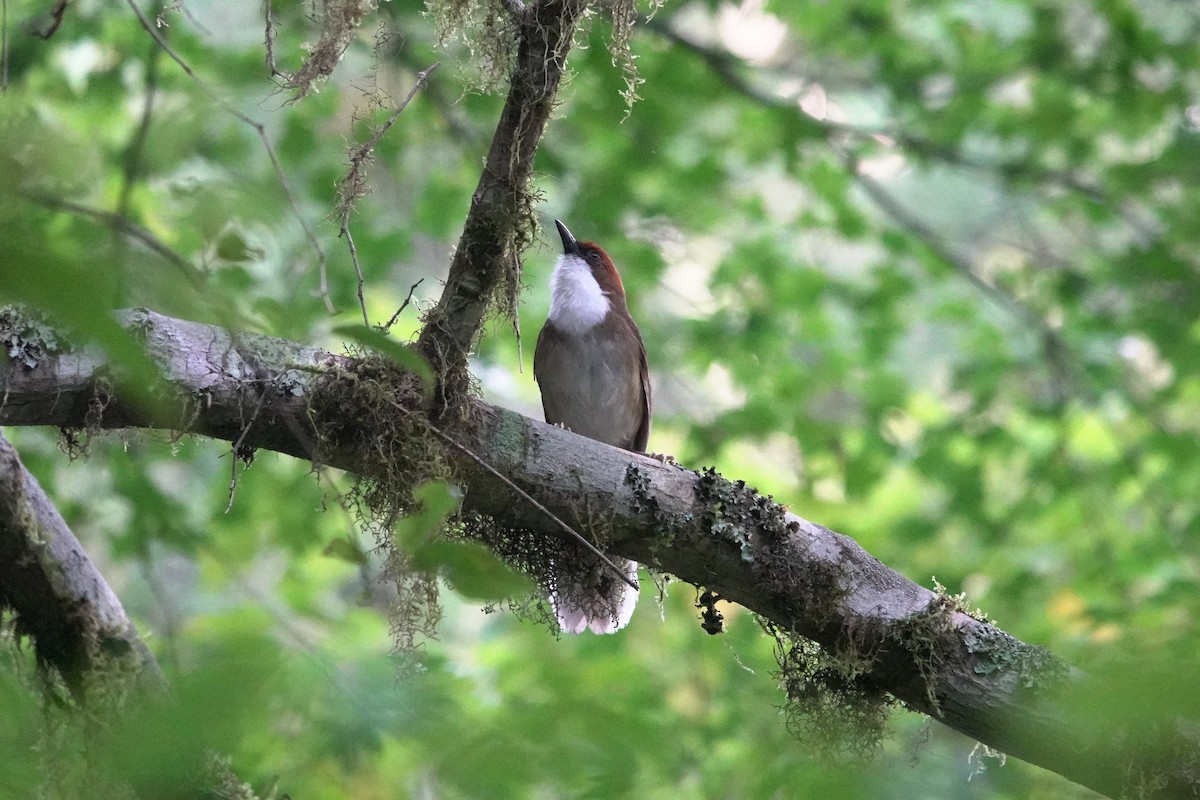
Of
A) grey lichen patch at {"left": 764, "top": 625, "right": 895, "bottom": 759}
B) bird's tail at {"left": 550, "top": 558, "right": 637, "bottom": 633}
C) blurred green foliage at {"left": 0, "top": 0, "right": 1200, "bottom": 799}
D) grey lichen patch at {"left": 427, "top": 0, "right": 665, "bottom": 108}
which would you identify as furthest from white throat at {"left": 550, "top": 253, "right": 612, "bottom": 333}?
grey lichen patch at {"left": 764, "top": 625, "right": 895, "bottom": 759}

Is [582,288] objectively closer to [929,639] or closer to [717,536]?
[717,536]

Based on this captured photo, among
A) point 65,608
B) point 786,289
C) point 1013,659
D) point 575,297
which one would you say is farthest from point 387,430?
point 786,289

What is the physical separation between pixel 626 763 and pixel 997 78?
474 cm

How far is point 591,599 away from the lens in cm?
287

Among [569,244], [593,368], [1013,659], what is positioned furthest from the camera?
[569,244]

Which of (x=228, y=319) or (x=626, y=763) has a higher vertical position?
(x=626, y=763)

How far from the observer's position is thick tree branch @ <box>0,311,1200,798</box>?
230 centimetres

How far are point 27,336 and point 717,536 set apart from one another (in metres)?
1.56

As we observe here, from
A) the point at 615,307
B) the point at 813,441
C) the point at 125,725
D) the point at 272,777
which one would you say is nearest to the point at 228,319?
the point at 125,725

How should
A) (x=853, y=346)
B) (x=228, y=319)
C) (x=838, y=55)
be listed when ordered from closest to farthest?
(x=228, y=319) → (x=838, y=55) → (x=853, y=346)

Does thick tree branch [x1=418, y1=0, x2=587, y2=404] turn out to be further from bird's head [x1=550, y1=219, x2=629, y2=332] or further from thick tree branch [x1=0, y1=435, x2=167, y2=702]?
bird's head [x1=550, y1=219, x2=629, y2=332]

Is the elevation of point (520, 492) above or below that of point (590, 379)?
below

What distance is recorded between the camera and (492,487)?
2504 mm

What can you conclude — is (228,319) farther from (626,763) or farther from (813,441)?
(813,441)
